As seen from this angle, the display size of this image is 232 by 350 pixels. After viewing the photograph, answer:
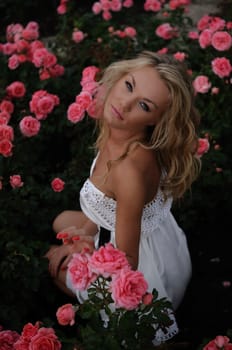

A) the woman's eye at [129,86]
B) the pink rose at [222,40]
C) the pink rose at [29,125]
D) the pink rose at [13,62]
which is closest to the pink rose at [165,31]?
the pink rose at [222,40]

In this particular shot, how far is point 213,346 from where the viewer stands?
1.84 m

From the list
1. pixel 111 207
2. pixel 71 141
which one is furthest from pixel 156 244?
pixel 71 141

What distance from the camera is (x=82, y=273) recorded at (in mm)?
1730

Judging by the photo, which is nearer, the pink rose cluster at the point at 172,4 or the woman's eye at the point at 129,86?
the woman's eye at the point at 129,86

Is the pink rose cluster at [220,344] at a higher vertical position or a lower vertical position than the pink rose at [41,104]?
lower

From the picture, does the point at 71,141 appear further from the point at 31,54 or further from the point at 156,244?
the point at 156,244

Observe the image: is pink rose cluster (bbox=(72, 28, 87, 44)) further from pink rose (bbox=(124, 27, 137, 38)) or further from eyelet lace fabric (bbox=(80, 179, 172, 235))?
eyelet lace fabric (bbox=(80, 179, 172, 235))

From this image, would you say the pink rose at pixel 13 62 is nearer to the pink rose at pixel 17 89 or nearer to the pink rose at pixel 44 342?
the pink rose at pixel 17 89

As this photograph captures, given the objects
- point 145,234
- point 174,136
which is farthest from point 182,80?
point 145,234

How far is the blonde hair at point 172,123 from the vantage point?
2264 mm

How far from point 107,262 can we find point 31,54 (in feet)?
7.49

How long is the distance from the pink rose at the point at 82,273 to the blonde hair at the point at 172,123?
691 mm

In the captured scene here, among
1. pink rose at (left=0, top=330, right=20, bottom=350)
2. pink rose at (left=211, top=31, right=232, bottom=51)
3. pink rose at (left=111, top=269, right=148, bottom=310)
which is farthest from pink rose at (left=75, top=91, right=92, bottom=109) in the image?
pink rose at (left=111, top=269, right=148, bottom=310)

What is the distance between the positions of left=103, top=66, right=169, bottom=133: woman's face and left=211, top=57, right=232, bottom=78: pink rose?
1142 mm
